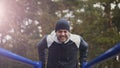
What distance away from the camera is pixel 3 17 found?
3394 cm

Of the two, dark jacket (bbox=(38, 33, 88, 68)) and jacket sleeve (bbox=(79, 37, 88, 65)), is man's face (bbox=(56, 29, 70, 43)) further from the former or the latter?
jacket sleeve (bbox=(79, 37, 88, 65))

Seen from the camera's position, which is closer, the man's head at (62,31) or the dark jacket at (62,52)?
the man's head at (62,31)

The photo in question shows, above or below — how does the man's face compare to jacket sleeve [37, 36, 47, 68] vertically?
above

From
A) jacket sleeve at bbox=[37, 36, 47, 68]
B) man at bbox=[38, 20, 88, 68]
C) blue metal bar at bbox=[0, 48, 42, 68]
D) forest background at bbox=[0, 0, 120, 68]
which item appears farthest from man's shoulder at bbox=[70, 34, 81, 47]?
forest background at bbox=[0, 0, 120, 68]

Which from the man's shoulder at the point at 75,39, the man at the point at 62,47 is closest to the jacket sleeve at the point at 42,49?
the man at the point at 62,47

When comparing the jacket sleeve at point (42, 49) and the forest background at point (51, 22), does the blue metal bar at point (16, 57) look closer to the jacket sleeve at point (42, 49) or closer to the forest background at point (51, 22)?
the jacket sleeve at point (42, 49)

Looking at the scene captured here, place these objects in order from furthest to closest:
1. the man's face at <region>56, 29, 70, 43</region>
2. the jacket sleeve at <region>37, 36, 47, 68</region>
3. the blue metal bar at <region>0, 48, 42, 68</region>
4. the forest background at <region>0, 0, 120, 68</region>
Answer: the forest background at <region>0, 0, 120, 68</region>
the jacket sleeve at <region>37, 36, 47, 68</region>
the man's face at <region>56, 29, 70, 43</region>
the blue metal bar at <region>0, 48, 42, 68</region>

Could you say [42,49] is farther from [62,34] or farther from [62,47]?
[62,34]

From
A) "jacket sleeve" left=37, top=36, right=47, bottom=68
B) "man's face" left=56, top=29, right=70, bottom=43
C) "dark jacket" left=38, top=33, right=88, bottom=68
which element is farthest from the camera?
"jacket sleeve" left=37, top=36, right=47, bottom=68

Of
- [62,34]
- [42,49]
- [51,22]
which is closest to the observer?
[62,34]

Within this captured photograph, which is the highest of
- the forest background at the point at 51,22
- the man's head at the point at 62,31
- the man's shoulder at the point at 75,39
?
the forest background at the point at 51,22

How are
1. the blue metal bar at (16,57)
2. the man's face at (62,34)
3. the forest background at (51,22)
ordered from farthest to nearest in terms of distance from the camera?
the forest background at (51,22) < the man's face at (62,34) < the blue metal bar at (16,57)

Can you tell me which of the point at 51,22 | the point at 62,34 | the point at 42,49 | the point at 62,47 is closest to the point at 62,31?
the point at 62,34

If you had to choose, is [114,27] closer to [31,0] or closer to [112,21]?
[112,21]
